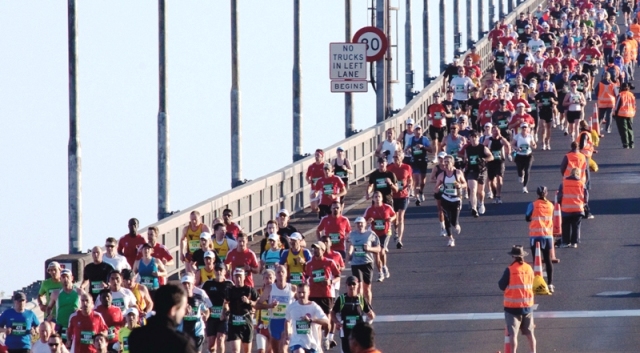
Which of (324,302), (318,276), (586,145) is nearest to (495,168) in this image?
(586,145)

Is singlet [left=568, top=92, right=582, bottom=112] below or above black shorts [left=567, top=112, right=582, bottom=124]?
above

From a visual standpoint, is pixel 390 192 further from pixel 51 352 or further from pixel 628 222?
pixel 51 352

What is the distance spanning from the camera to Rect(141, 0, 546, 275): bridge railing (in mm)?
28266

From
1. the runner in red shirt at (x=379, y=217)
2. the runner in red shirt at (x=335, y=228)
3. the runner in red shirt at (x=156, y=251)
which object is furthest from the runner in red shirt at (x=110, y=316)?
the runner in red shirt at (x=379, y=217)

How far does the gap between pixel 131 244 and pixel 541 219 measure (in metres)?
5.97

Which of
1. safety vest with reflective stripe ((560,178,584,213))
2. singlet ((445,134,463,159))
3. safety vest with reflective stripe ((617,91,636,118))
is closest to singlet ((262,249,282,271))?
safety vest with reflective stripe ((560,178,584,213))

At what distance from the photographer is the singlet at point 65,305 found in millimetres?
19703

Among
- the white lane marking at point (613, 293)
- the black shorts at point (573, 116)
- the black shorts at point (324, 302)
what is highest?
the black shorts at point (573, 116)

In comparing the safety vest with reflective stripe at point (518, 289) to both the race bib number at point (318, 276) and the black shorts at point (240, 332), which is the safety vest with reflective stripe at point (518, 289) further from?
the black shorts at point (240, 332)

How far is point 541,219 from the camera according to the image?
991 inches

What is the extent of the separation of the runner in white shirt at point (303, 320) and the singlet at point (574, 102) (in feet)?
70.9

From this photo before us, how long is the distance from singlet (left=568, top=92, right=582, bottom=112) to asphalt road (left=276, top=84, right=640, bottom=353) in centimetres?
220

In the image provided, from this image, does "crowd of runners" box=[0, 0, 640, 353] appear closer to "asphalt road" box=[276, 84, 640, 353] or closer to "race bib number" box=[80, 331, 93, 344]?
"race bib number" box=[80, 331, 93, 344]

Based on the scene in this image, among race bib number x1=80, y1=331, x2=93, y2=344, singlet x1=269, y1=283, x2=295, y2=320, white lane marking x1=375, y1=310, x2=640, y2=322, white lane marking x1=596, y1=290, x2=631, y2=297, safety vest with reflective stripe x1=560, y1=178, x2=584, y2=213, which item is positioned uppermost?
safety vest with reflective stripe x1=560, y1=178, x2=584, y2=213
